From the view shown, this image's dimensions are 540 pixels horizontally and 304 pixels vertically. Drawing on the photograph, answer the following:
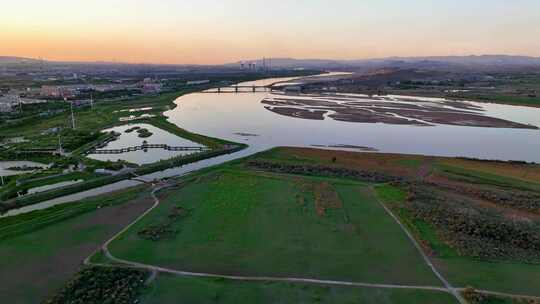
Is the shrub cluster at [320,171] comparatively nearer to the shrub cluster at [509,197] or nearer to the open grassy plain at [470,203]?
the open grassy plain at [470,203]

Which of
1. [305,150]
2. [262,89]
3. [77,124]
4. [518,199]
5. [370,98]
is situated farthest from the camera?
A: [262,89]

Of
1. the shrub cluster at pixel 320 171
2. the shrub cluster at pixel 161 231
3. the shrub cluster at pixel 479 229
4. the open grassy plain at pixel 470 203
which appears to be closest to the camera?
the open grassy plain at pixel 470 203

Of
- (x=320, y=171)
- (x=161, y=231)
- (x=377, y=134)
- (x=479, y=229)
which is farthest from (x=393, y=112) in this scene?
→ (x=161, y=231)

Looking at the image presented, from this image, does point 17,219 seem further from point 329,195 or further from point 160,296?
point 329,195

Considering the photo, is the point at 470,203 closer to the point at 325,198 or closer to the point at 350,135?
the point at 325,198

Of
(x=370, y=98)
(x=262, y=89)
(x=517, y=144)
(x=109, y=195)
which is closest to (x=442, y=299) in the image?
(x=109, y=195)

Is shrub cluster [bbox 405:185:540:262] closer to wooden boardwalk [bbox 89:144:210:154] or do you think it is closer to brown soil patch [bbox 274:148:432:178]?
brown soil patch [bbox 274:148:432:178]

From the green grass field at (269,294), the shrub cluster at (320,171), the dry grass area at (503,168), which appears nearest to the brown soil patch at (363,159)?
the shrub cluster at (320,171)

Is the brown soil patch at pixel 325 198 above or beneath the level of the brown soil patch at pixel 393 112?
beneath
